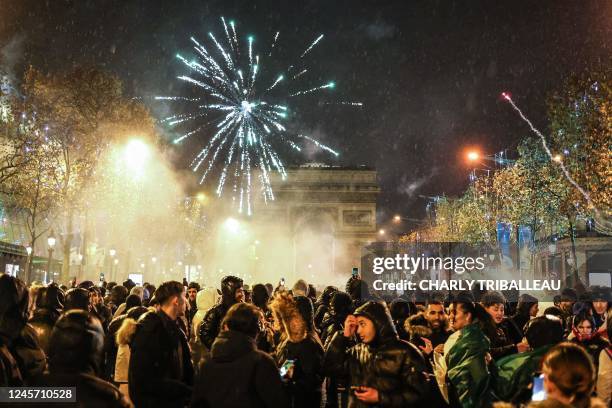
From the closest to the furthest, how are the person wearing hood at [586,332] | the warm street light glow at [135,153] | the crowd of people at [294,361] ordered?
1. the crowd of people at [294,361]
2. the person wearing hood at [586,332]
3. the warm street light glow at [135,153]

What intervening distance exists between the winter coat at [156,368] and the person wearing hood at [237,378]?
0.69m

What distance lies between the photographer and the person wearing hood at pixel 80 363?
336 cm

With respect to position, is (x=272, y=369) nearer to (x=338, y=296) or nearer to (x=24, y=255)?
(x=338, y=296)

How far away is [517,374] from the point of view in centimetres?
452

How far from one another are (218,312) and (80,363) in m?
4.16

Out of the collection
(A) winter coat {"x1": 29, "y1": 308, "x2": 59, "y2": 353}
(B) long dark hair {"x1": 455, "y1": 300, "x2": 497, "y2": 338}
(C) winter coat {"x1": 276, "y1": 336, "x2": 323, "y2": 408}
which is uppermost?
(B) long dark hair {"x1": 455, "y1": 300, "x2": 497, "y2": 338}

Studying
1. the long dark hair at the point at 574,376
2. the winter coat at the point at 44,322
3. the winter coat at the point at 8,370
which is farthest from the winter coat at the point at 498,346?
the winter coat at the point at 44,322

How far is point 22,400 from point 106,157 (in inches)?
1337

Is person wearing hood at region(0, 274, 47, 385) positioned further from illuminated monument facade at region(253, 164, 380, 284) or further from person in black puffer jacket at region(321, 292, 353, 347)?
illuminated monument facade at region(253, 164, 380, 284)

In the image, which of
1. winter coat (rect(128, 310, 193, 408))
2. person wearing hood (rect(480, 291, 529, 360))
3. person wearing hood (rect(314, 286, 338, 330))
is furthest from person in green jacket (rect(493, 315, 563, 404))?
person wearing hood (rect(314, 286, 338, 330))

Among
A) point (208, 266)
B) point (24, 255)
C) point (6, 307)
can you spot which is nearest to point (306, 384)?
point (6, 307)

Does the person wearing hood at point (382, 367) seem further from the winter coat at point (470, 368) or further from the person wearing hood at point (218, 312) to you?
the person wearing hood at point (218, 312)

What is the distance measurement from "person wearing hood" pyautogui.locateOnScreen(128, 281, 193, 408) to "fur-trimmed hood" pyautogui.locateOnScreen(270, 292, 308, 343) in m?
1.28

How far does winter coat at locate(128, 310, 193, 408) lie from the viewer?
4.83 meters
